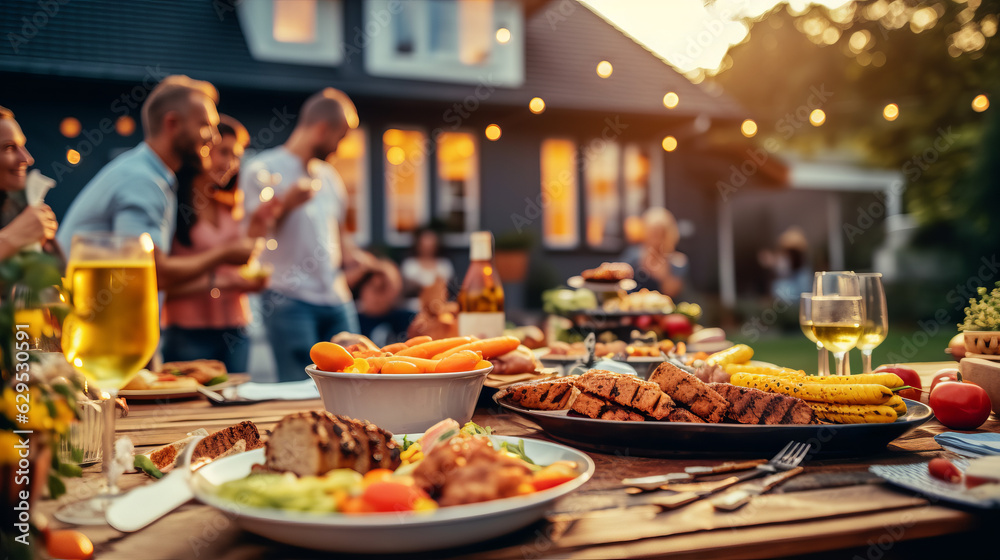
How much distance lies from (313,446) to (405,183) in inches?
401

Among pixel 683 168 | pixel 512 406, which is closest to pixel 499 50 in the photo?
pixel 683 168

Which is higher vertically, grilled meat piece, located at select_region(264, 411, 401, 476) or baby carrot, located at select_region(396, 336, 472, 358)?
baby carrot, located at select_region(396, 336, 472, 358)

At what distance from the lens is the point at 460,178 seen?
11172 mm

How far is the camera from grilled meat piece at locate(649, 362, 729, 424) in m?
1.25

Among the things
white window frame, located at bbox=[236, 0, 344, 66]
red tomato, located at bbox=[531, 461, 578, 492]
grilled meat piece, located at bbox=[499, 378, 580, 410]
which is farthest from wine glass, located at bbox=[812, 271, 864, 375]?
white window frame, located at bbox=[236, 0, 344, 66]

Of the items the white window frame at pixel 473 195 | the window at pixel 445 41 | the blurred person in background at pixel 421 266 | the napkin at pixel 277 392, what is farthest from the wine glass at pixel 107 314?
the white window frame at pixel 473 195

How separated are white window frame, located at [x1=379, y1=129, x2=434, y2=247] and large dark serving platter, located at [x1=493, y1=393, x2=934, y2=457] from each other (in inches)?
369

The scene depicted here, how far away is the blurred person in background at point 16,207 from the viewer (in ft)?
6.38

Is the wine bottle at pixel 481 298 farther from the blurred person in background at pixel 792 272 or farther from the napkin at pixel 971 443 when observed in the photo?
the blurred person in background at pixel 792 272

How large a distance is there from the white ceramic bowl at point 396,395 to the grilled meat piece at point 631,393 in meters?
Result: 0.24

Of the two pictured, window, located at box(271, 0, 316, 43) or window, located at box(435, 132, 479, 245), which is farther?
window, located at box(435, 132, 479, 245)

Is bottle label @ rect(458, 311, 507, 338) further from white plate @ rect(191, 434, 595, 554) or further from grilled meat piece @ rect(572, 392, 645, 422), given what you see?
white plate @ rect(191, 434, 595, 554)

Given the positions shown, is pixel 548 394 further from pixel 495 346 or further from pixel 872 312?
pixel 872 312

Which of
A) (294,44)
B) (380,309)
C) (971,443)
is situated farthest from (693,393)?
(294,44)
